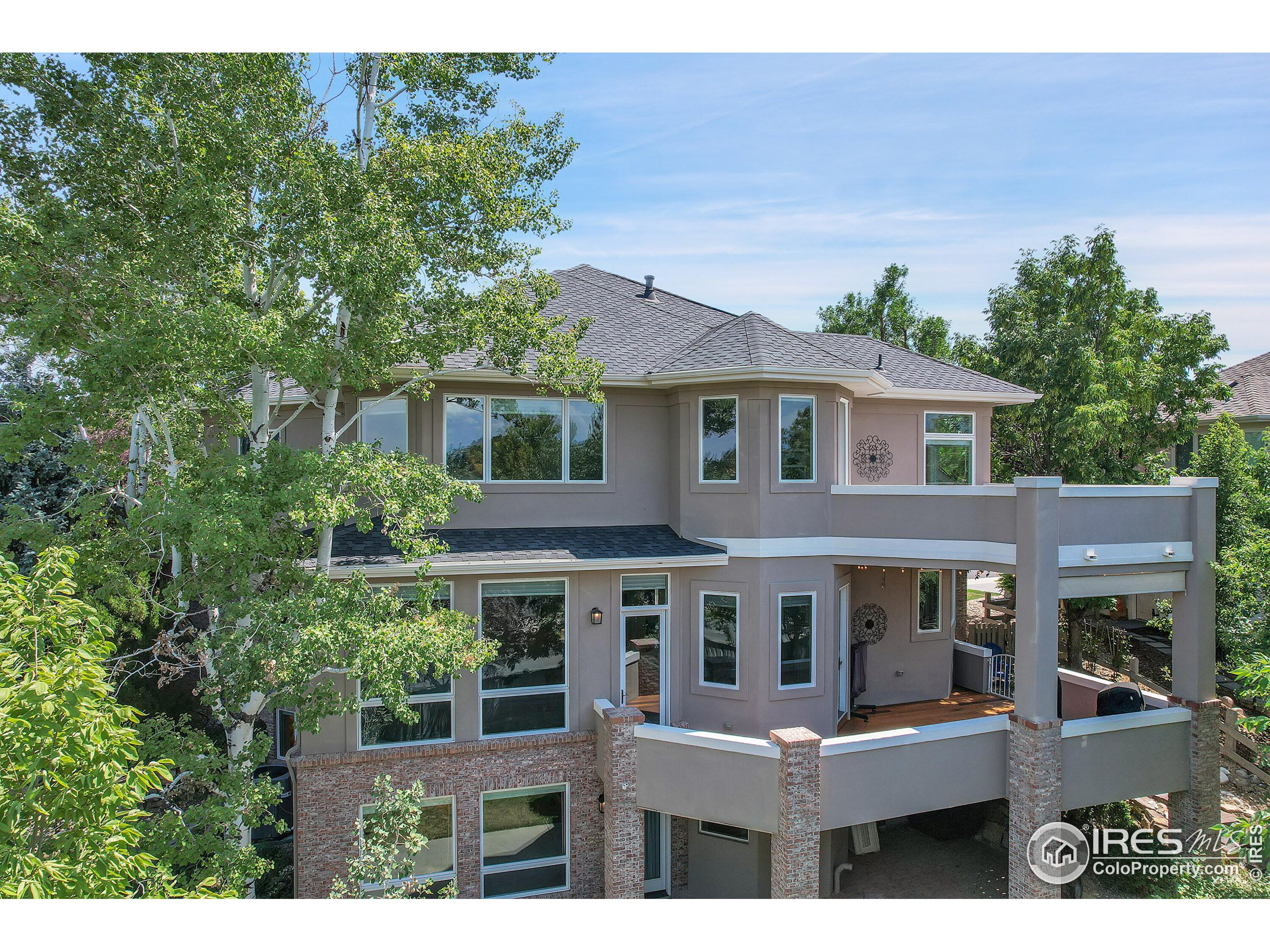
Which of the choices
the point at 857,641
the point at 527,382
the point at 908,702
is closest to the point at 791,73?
the point at 527,382

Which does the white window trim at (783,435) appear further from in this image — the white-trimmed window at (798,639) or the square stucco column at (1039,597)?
the square stucco column at (1039,597)

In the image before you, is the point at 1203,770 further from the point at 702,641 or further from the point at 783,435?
the point at 783,435

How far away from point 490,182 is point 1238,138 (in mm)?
10508

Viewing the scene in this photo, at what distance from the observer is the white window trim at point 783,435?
1096 centimetres

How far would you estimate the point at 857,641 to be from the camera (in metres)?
13.3

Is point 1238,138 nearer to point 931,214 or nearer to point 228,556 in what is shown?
point 931,214

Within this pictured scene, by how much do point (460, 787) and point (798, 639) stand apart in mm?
5665

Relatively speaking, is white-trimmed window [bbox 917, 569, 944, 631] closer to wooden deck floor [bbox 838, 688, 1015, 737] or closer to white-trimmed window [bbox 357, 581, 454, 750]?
wooden deck floor [bbox 838, 688, 1015, 737]

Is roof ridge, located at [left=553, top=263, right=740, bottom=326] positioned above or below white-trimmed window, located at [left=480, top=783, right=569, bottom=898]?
A: above

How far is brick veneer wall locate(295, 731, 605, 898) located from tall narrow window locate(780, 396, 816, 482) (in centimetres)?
525

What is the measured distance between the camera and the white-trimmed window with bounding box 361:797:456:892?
402 inches

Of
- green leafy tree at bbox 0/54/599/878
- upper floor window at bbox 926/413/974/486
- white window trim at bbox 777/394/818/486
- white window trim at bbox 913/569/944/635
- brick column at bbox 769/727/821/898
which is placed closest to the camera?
green leafy tree at bbox 0/54/599/878

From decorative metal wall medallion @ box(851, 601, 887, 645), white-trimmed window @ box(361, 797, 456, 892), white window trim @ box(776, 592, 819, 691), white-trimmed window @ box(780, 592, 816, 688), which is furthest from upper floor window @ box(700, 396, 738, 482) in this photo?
white-trimmed window @ box(361, 797, 456, 892)

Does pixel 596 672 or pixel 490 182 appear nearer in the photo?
pixel 490 182
